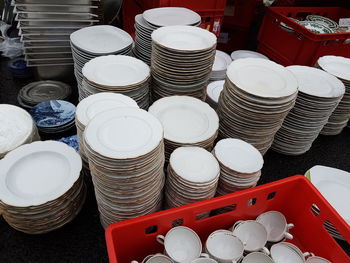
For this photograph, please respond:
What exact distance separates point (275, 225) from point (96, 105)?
805 millimetres

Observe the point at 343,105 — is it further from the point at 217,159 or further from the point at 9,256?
the point at 9,256

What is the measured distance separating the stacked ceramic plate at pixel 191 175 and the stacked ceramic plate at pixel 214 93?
1.92 ft

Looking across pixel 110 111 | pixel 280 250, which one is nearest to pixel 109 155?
pixel 110 111

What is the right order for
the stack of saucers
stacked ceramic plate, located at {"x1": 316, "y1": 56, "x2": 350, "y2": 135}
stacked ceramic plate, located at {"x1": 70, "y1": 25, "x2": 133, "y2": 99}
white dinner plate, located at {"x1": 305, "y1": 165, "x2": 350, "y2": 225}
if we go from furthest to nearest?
stacked ceramic plate, located at {"x1": 316, "y1": 56, "x2": 350, "y2": 135} → stacked ceramic plate, located at {"x1": 70, "y1": 25, "x2": 133, "y2": 99} → white dinner plate, located at {"x1": 305, "y1": 165, "x2": 350, "y2": 225} → the stack of saucers

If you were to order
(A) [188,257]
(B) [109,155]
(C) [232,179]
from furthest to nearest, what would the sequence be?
(C) [232,179] → (A) [188,257] → (B) [109,155]

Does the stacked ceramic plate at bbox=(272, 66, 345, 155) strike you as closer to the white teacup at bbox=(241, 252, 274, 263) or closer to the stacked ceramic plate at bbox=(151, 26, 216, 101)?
the stacked ceramic plate at bbox=(151, 26, 216, 101)

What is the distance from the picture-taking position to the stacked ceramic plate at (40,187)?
38.7 inches

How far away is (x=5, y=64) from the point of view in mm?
2037

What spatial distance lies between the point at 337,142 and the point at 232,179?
40.8 inches

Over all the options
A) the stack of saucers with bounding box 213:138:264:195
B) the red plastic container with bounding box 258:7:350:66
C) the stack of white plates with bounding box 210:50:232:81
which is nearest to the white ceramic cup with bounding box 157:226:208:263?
the stack of saucers with bounding box 213:138:264:195

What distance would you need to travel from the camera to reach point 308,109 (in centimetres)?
139

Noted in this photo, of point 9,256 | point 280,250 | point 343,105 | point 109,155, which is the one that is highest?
point 109,155

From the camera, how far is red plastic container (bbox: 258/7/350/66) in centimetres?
168

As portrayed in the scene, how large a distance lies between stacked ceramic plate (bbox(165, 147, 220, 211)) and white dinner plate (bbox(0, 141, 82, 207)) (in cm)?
36
